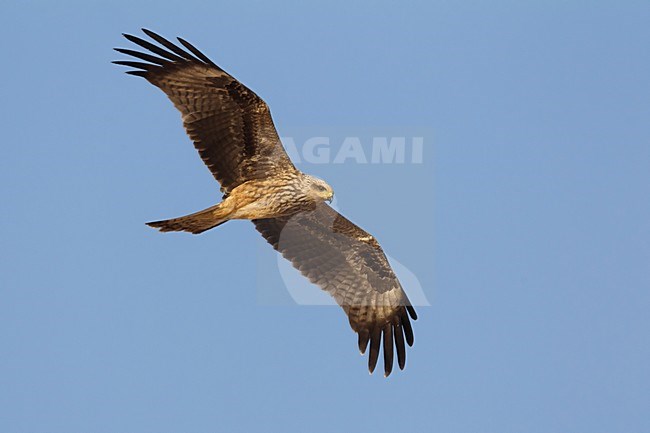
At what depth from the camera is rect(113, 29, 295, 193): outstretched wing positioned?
12438mm

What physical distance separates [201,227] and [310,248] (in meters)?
2.06

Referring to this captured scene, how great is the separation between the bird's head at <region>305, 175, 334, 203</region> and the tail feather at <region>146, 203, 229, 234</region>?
3.38 feet

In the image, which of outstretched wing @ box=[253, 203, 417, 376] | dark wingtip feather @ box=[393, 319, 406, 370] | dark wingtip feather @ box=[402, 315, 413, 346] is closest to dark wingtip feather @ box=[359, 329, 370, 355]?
outstretched wing @ box=[253, 203, 417, 376]

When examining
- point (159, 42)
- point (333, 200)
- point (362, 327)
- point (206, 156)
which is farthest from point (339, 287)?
point (159, 42)

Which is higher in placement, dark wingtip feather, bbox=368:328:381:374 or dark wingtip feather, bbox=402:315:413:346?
dark wingtip feather, bbox=402:315:413:346

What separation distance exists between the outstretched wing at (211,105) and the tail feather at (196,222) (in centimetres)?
52

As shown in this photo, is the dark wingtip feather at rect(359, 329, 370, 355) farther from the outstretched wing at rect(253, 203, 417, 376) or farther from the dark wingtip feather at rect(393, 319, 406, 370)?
the dark wingtip feather at rect(393, 319, 406, 370)

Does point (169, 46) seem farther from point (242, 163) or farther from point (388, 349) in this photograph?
point (388, 349)

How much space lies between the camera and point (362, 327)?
14.0 meters

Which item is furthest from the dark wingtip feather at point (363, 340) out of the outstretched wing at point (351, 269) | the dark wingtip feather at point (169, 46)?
the dark wingtip feather at point (169, 46)

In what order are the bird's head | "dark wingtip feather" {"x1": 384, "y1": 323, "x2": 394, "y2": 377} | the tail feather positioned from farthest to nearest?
1. "dark wingtip feather" {"x1": 384, "y1": 323, "x2": 394, "y2": 377}
2. the bird's head
3. the tail feather

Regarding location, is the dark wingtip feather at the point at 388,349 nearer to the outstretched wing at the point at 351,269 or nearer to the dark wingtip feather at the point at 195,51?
the outstretched wing at the point at 351,269

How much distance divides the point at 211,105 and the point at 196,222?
1.31 m

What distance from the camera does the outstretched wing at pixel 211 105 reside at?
1244 centimetres
